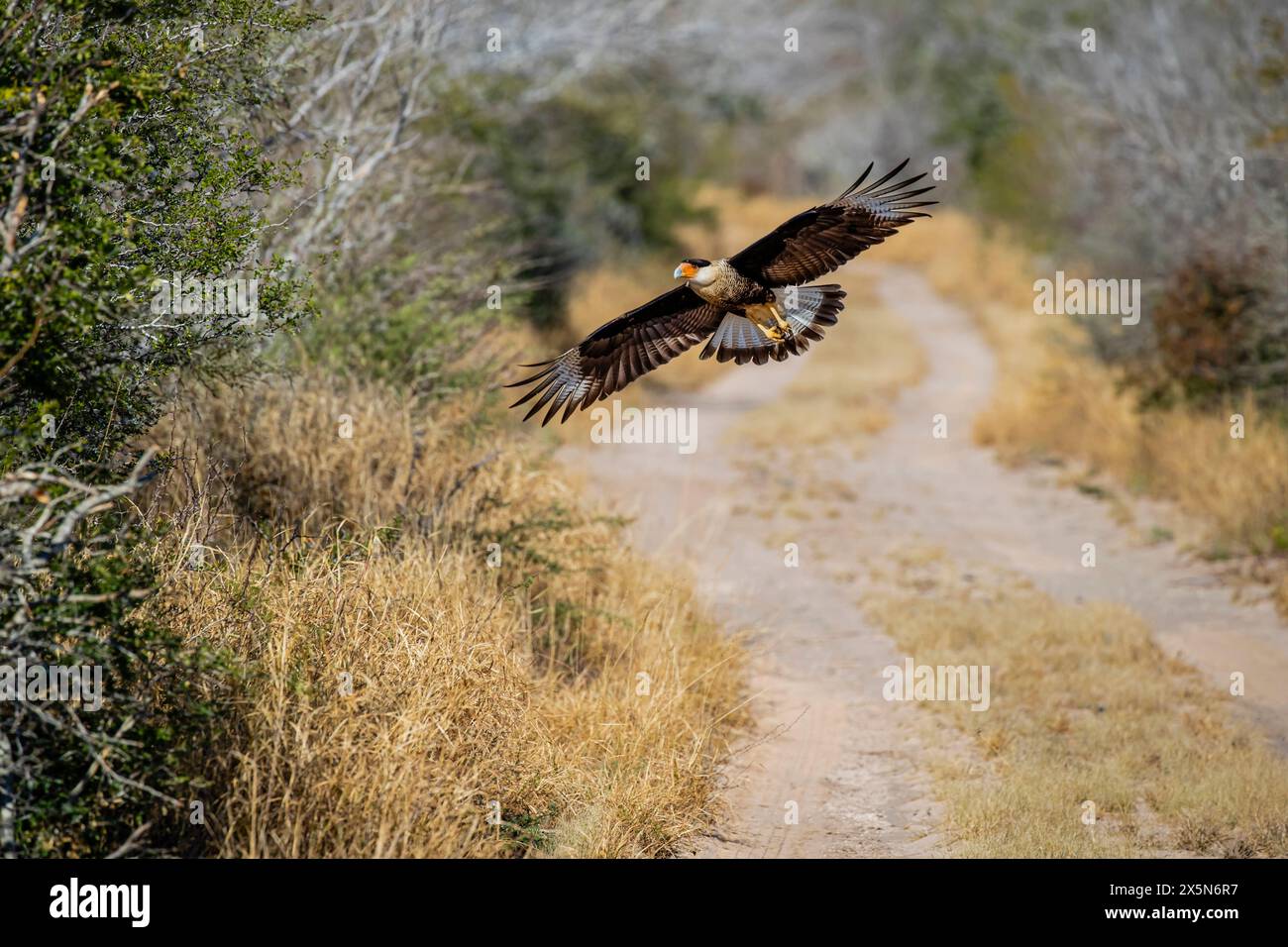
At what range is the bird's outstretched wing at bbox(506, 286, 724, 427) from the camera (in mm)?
6445

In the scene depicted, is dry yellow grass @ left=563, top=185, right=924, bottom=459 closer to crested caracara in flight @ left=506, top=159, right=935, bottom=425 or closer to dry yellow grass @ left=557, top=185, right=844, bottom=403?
dry yellow grass @ left=557, top=185, right=844, bottom=403

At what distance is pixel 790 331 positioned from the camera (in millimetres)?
6602

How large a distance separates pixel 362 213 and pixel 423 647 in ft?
18.2

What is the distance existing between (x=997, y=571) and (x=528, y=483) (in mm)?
4096

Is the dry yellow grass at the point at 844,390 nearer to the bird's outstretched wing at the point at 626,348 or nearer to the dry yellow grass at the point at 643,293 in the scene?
the dry yellow grass at the point at 643,293

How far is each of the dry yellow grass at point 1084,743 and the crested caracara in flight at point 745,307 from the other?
223cm

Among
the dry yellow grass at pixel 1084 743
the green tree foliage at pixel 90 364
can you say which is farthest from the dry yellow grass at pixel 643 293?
the green tree foliage at pixel 90 364

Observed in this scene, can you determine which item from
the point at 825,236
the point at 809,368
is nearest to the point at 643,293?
the point at 809,368

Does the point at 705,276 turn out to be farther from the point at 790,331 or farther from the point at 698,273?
the point at 790,331

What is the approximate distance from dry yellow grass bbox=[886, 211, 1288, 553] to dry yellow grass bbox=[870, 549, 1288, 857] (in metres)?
2.12

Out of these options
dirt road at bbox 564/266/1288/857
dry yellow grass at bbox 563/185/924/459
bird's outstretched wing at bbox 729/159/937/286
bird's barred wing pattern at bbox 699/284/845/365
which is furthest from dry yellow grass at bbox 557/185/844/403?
bird's outstretched wing at bbox 729/159/937/286

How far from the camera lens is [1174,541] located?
10.9m

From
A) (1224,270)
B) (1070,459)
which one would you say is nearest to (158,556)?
(1224,270)

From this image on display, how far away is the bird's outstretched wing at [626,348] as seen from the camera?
21.1 ft
